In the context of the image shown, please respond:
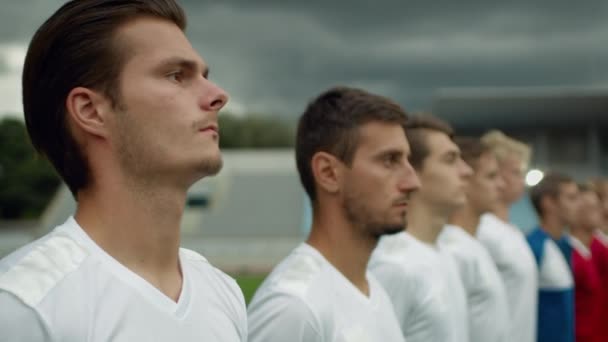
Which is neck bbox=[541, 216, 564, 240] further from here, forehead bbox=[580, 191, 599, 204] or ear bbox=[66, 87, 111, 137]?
ear bbox=[66, 87, 111, 137]

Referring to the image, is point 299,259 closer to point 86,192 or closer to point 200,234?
point 86,192

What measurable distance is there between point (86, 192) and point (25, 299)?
401 millimetres

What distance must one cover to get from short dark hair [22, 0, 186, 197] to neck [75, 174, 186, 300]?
0.25 ft

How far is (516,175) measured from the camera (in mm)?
7383

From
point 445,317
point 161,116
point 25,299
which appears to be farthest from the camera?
point 445,317

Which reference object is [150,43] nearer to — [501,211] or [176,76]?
[176,76]

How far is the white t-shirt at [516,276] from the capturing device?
6391 millimetres

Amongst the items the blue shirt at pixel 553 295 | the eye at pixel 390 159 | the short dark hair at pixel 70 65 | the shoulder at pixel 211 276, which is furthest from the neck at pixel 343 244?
the blue shirt at pixel 553 295

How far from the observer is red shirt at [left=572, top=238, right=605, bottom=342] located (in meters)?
8.11

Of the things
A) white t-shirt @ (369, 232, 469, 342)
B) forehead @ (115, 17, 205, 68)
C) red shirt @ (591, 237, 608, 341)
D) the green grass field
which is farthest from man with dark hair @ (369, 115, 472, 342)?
the green grass field

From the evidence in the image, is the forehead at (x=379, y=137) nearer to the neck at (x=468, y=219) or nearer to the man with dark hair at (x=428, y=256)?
the man with dark hair at (x=428, y=256)

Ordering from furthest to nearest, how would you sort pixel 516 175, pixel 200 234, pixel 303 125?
1. pixel 200 234
2. pixel 516 175
3. pixel 303 125

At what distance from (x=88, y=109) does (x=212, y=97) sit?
32 cm

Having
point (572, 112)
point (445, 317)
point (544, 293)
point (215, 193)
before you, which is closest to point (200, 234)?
point (215, 193)
